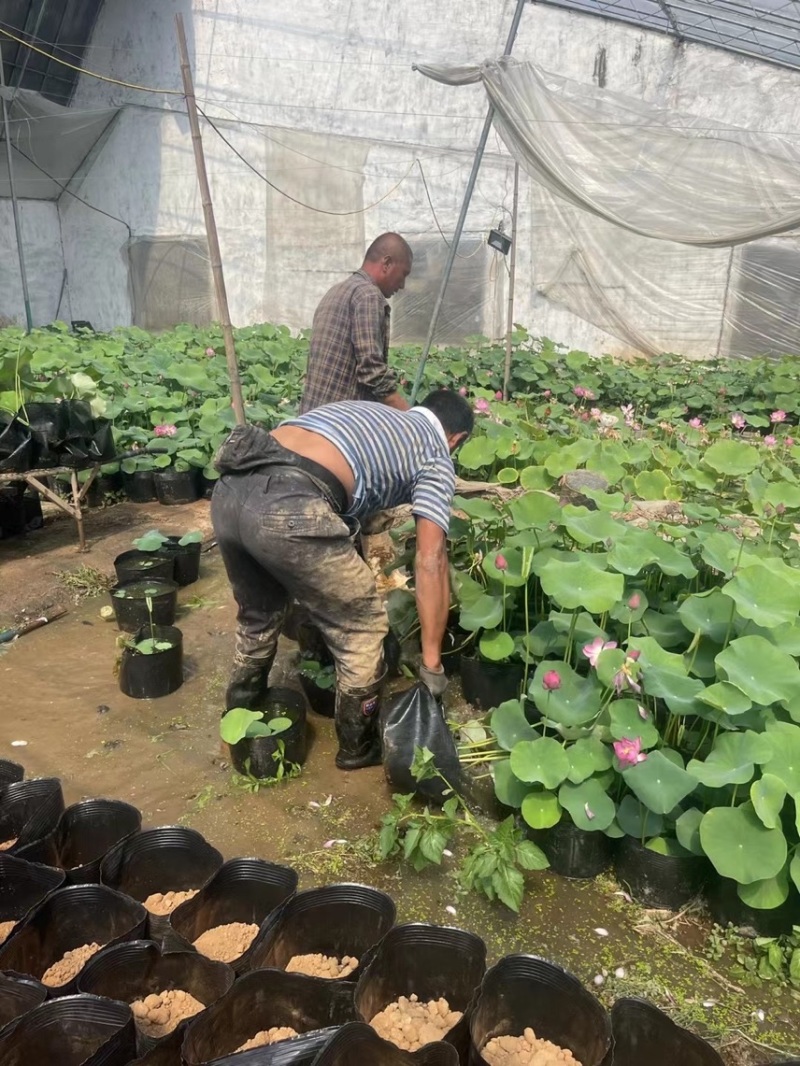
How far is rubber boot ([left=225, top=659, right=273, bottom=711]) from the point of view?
330cm

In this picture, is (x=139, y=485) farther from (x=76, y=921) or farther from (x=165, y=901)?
(x=76, y=921)

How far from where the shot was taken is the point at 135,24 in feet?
53.8

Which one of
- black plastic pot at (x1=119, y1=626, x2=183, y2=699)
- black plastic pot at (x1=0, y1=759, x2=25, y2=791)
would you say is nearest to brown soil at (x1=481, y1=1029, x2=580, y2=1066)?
black plastic pot at (x1=0, y1=759, x2=25, y2=791)

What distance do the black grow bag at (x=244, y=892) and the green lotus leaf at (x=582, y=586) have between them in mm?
1297

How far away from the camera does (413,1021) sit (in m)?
2.00

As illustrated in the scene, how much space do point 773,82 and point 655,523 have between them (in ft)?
45.3

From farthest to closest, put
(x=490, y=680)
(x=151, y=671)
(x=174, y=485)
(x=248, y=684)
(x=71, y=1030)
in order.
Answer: (x=174, y=485)
(x=151, y=671)
(x=490, y=680)
(x=248, y=684)
(x=71, y=1030)

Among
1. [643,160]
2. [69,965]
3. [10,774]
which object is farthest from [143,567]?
[643,160]

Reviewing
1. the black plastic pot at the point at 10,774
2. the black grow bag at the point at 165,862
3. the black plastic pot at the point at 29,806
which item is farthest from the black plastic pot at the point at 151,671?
the black grow bag at the point at 165,862

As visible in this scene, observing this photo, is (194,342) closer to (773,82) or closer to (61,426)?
(61,426)

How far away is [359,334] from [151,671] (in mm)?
2012

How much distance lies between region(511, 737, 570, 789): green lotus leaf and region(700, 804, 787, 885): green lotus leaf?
0.46m

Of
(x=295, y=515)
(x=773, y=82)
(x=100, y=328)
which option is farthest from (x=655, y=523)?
(x=100, y=328)

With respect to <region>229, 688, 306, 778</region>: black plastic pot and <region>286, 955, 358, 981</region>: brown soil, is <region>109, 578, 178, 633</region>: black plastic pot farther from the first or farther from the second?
<region>286, 955, 358, 981</region>: brown soil
